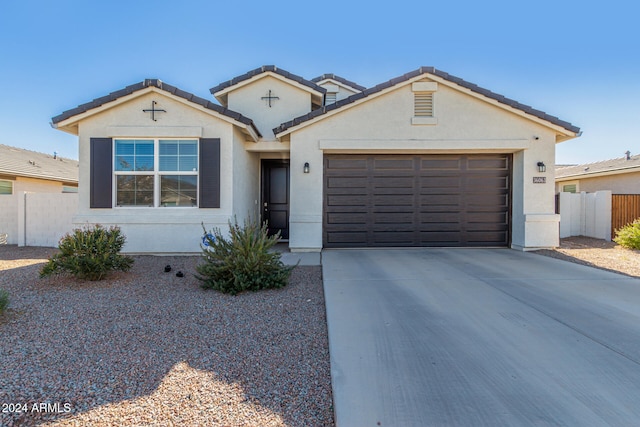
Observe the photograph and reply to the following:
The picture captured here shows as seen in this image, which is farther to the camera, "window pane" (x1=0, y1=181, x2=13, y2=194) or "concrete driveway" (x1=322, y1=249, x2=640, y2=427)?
"window pane" (x1=0, y1=181, x2=13, y2=194)

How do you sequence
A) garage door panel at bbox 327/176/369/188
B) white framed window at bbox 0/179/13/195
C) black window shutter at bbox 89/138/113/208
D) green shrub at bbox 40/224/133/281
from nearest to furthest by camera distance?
green shrub at bbox 40/224/133/281 → black window shutter at bbox 89/138/113/208 → garage door panel at bbox 327/176/369/188 → white framed window at bbox 0/179/13/195

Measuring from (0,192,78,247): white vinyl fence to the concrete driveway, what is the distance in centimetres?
840

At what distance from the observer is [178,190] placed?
8148 mm

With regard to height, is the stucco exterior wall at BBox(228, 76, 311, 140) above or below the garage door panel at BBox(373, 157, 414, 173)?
above

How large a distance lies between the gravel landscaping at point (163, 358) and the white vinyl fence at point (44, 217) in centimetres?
529

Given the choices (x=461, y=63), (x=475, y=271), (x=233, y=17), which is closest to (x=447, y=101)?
(x=461, y=63)

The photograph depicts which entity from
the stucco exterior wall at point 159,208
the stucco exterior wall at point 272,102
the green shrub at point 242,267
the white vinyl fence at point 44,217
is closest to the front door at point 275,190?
the stucco exterior wall at point 272,102

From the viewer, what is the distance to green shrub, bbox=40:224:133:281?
A: 5.50 metres

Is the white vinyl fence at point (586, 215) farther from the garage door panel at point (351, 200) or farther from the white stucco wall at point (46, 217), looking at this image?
the white stucco wall at point (46, 217)

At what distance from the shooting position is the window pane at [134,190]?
808cm

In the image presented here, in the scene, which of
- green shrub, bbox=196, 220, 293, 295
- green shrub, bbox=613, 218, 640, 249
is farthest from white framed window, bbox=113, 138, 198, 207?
green shrub, bbox=613, 218, 640, 249

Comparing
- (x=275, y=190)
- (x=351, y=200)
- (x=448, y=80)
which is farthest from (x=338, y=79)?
(x=351, y=200)

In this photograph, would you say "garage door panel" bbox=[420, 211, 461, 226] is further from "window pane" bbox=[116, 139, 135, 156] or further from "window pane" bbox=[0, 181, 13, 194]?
"window pane" bbox=[0, 181, 13, 194]

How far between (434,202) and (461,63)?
564 cm
